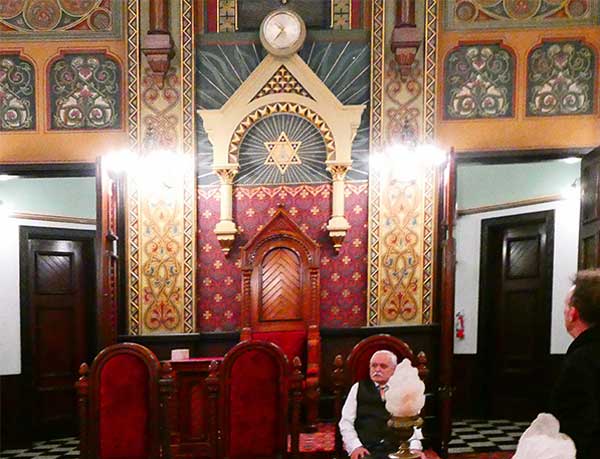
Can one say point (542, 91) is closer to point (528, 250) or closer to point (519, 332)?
point (528, 250)

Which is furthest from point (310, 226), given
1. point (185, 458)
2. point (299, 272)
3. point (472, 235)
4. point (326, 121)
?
point (472, 235)

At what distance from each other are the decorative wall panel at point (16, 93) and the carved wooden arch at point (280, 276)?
7.76 ft

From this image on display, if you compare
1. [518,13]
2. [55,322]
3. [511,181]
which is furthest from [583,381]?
[55,322]

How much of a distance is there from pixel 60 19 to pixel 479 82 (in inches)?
152

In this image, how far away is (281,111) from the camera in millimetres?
4566

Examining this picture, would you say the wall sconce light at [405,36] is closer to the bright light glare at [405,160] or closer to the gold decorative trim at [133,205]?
the bright light glare at [405,160]

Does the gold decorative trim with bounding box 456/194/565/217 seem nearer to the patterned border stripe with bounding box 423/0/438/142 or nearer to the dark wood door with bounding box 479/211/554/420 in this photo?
the dark wood door with bounding box 479/211/554/420

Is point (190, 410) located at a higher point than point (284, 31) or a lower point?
lower

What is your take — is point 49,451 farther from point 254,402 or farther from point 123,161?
point 254,402

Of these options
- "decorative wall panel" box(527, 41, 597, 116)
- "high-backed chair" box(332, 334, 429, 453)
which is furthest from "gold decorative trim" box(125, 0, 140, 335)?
"decorative wall panel" box(527, 41, 597, 116)

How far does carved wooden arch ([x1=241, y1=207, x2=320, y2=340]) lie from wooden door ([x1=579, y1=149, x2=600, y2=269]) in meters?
2.30

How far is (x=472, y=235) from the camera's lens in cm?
618

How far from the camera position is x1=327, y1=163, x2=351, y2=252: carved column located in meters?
4.45

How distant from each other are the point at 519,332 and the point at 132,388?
4666mm
